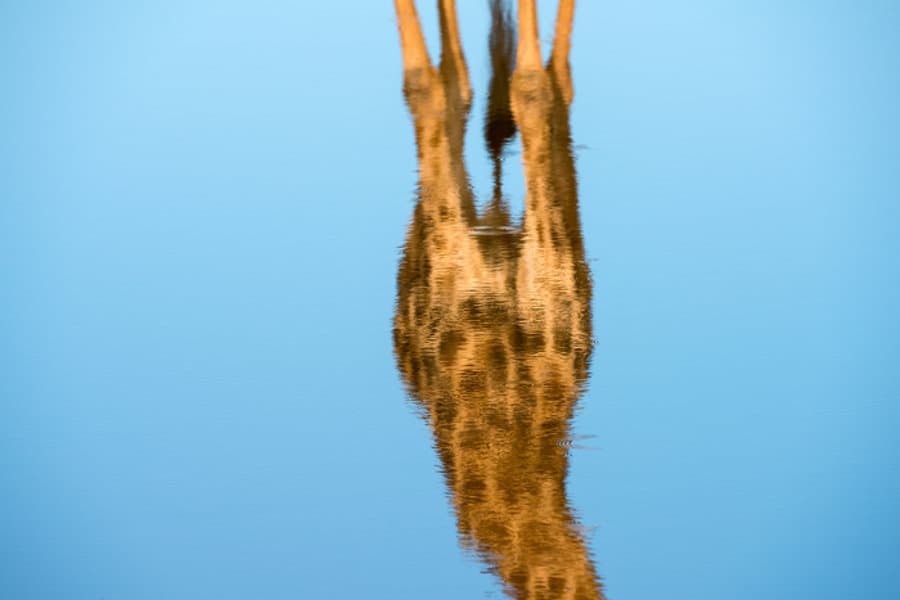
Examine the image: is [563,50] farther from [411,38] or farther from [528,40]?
[411,38]

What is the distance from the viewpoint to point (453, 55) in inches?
215

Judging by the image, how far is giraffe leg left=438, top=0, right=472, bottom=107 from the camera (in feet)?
17.4

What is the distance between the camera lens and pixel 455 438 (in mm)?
3770

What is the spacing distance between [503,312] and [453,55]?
5.07 feet

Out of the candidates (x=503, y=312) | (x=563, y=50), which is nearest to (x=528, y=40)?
(x=563, y=50)

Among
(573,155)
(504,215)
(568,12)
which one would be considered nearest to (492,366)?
(504,215)

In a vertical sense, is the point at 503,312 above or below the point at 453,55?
below

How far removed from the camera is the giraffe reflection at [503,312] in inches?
137

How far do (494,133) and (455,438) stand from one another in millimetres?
1563

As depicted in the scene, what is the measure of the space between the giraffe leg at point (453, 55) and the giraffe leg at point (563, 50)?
0.30m

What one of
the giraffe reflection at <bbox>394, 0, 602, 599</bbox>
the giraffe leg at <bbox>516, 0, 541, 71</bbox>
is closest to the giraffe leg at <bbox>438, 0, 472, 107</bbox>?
the giraffe reflection at <bbox>394, 0, 602, 599</bbox>

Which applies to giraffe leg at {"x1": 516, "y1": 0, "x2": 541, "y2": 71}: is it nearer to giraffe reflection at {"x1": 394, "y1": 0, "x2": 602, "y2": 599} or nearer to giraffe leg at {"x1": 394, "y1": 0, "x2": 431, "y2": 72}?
giraffe reflection at {"x1": 394, "y1": 0, "x2": 602, "y2": 599}

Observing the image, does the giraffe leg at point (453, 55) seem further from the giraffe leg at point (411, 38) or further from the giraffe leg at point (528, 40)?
the giraffe leg at point (528, 40)

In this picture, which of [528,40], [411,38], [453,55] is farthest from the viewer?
[453,55]
